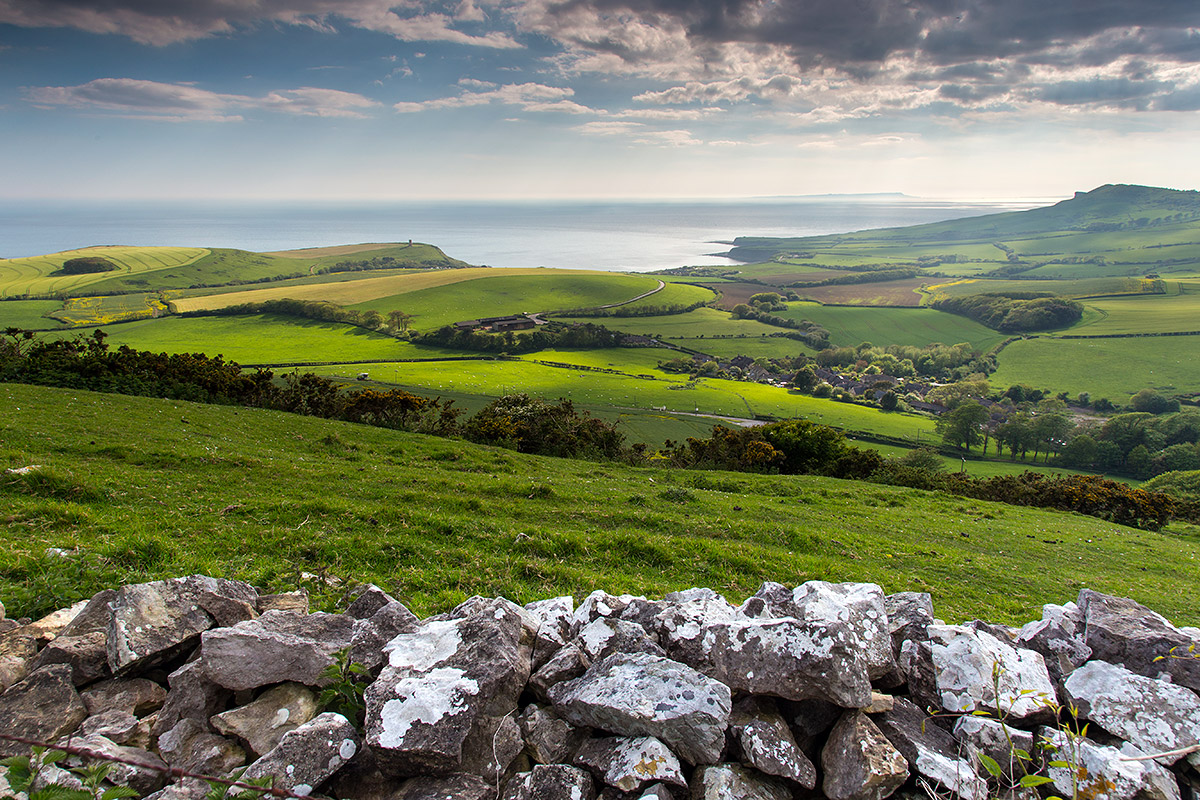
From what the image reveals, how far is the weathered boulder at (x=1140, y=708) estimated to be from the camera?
4309 mm

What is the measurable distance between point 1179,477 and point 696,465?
65.4m

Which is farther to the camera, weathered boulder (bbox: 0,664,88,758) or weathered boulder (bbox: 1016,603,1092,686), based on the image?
weathered boulder (bbox: 1016,603,1092,686)

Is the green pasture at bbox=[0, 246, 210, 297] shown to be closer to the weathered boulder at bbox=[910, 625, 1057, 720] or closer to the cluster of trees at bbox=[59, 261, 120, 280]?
the cluster of trees at bbox=[59, 261, 120, 280]

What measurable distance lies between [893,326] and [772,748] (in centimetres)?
19713

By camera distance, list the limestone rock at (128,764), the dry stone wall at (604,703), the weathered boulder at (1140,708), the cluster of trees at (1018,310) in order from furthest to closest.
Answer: the cluster of trees at (1018,310)
the weathered boulder at (1140,708)
the dry stone wall at (604,703)
the limestone rock at (128,764)

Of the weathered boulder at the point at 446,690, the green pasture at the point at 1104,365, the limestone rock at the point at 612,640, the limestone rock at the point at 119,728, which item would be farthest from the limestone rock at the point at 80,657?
the green pasture at the point at 1104,365

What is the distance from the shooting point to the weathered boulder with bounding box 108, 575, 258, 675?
472 cm

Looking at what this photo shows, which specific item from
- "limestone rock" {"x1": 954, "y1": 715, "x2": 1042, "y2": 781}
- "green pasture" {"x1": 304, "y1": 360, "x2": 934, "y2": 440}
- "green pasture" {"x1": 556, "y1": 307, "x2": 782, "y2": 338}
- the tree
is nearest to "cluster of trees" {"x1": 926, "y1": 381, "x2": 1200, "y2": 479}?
the tree

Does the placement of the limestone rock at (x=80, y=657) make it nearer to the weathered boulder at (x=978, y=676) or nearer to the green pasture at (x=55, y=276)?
the weathered boulder at (x=978, y=676)

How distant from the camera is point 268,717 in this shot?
4480mm

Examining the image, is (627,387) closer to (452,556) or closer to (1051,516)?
(1051,516)

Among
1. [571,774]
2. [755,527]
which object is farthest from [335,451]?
[571,774]

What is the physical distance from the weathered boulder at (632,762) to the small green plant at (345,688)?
1873mm

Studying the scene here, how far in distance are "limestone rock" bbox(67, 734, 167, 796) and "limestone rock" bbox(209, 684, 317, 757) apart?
0.44 meters
